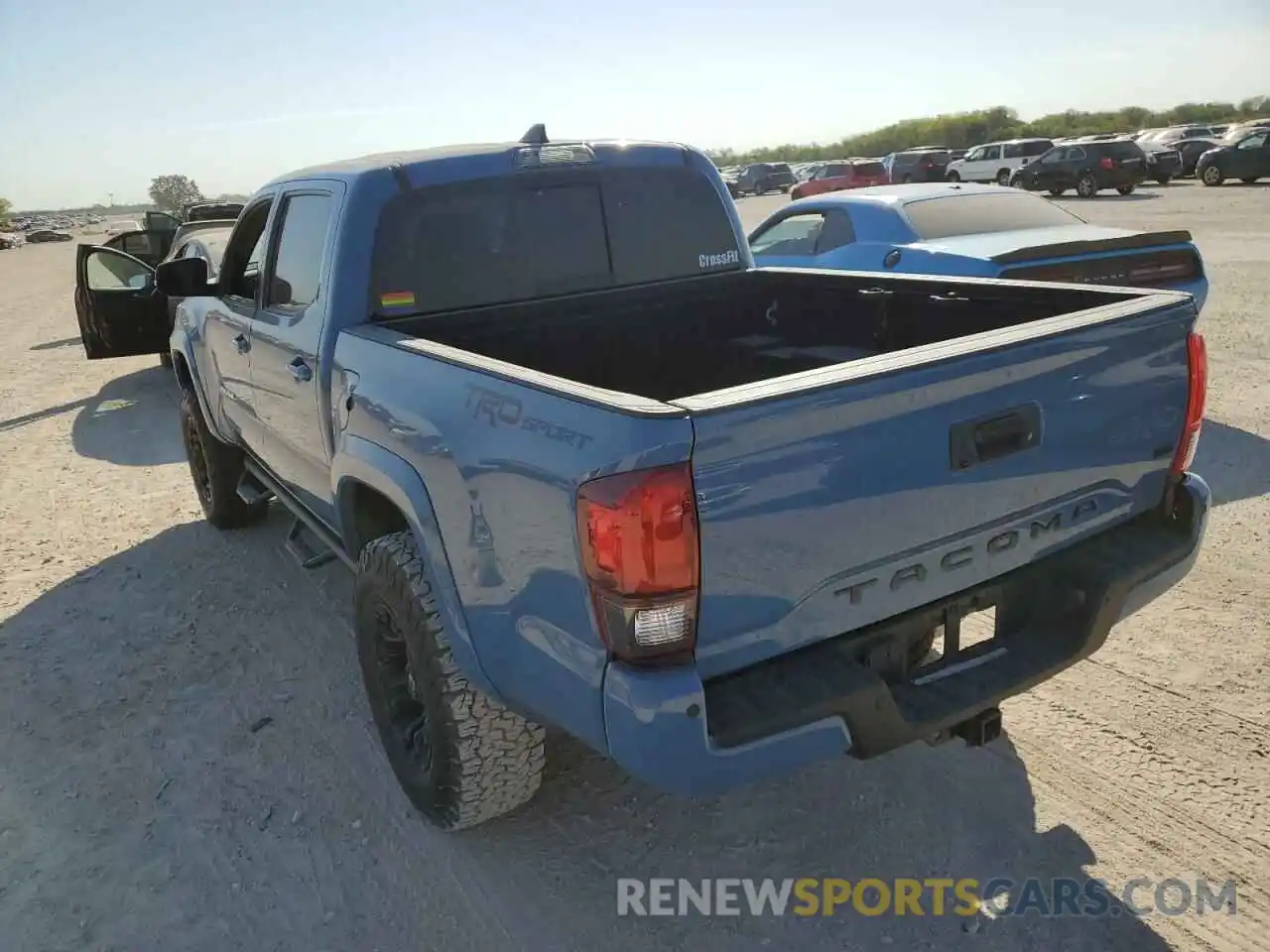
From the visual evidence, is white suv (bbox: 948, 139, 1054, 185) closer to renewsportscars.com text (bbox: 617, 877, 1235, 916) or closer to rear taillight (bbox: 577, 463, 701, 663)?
renewsportscars.com text (bbox: 617, 877, 1235, 916)

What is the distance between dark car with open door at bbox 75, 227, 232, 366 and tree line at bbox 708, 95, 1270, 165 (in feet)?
200

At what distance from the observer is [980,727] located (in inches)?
101

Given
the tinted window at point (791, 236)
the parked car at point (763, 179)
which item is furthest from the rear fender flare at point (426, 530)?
the parked car at point (763, 179)

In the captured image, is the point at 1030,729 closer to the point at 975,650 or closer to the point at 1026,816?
the point at 1026,816

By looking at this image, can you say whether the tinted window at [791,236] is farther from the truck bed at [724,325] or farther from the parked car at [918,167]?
the parked car at [918,167]

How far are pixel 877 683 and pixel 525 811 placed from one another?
151 cm

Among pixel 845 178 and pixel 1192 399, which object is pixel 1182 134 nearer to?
pixel 845 178

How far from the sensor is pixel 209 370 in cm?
525

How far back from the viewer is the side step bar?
3.99 meters

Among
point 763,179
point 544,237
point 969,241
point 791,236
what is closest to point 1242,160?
point 763,179

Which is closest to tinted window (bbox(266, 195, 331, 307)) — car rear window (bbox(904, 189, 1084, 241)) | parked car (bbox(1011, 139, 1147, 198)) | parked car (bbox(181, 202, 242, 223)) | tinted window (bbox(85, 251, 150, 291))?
car rear window (bbox(904, 189, 1084, 241))

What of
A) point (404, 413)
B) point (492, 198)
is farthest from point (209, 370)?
point (404, 413)

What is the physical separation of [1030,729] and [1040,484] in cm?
126

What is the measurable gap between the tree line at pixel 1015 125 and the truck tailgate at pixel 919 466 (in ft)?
220
